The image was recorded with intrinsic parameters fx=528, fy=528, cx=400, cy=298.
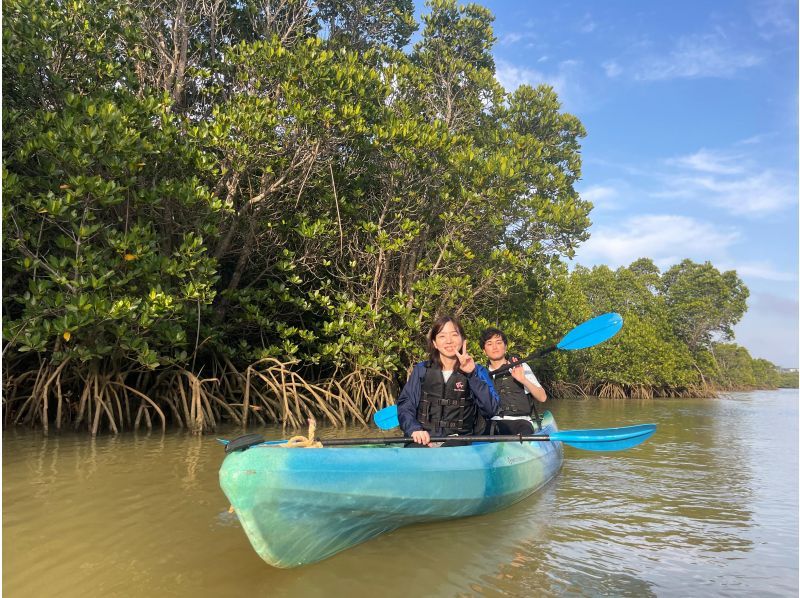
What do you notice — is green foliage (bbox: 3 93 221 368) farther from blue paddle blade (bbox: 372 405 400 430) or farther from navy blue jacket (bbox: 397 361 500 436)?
navy blue jacket (bbox: 397 361 500 436)

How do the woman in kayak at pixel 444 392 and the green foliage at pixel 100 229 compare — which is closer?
the woman in kayak at pixel 444 392

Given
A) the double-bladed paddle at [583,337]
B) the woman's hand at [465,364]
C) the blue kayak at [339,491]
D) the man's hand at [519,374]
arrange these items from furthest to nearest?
the double-bladed paddle at [583,337] → the man's hand at [519,374] → the woman's hand at [465,364] → the blue kayak at [339,491]

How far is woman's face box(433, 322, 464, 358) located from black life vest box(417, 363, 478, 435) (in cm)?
19

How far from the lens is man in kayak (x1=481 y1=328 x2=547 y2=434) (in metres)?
4.96

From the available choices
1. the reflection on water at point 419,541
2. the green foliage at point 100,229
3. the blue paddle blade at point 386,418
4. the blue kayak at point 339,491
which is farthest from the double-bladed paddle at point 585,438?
the green foliage at point 100,229

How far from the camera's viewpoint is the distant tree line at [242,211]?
19.1 feet

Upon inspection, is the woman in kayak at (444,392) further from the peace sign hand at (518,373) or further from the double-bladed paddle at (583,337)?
the double-bladed paddle at (583,337)

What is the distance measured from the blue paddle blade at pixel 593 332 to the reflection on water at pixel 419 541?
1375 mm

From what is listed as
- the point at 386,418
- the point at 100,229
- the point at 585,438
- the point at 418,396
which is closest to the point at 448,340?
the point at 418,396

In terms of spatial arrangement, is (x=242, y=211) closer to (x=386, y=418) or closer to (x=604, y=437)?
(x=386, y=418)

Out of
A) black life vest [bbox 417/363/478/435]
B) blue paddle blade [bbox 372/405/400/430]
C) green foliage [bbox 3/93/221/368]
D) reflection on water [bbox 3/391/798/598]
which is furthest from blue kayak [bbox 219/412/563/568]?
green foliage [bbox 3/93/221/368]

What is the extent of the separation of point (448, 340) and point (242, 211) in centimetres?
486

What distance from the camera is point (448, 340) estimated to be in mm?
3922

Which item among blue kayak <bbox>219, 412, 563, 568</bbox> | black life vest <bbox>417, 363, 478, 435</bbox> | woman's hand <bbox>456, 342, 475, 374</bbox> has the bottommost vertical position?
blue kayak <bbox>219, 412, 563, 568</bbox>
